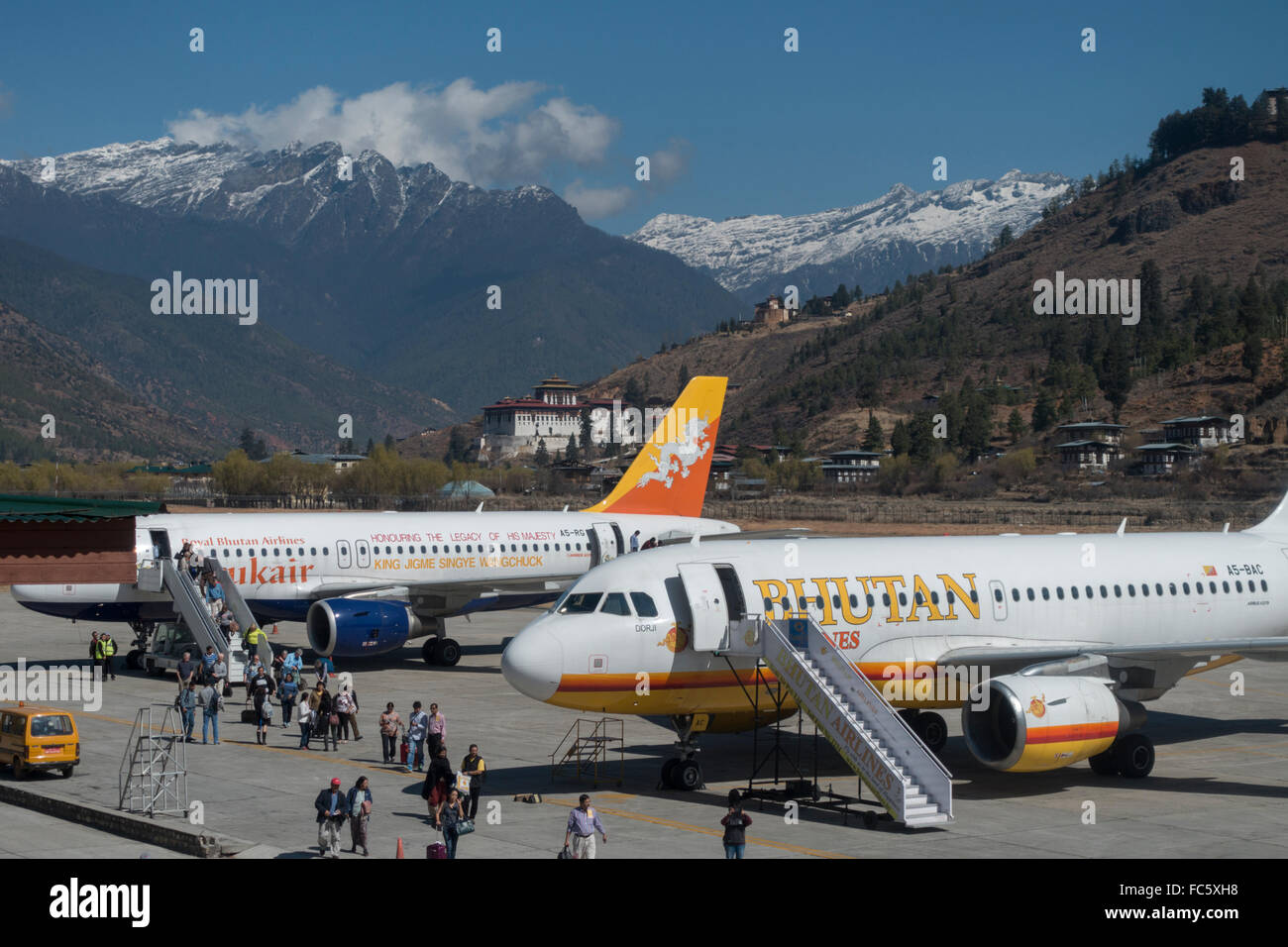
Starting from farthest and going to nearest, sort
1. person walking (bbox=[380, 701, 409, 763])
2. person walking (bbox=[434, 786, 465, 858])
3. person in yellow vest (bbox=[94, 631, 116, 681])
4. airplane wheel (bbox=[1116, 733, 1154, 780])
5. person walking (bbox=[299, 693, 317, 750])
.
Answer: person in yellow vest (bbox=[94, 631, 116, 681]) < person walking (bbox=[299, 693, 317, 750]) < person walking (bbox=[380, 701, 409, 763]) < airplane wheel (bbox=[1116, 733, 1154, 780]) < person walking (bbox=[434, 786, 465, 858])

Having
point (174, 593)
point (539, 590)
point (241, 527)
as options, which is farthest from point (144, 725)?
point (539, 590)

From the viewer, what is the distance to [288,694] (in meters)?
38.6

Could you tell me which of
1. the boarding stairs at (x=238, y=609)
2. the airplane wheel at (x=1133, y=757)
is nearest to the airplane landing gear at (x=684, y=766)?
the airplane wheel at (x=1133, y=757)

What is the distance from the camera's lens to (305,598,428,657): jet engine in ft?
150

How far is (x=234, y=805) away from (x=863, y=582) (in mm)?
13416

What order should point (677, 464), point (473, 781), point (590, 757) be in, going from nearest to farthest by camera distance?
point (473, 781), point (590, 757), point (677, 464)

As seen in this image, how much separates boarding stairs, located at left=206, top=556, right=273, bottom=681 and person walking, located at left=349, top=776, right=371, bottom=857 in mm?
20959

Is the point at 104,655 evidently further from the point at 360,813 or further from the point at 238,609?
the point at 360,813

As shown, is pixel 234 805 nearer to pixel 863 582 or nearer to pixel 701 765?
pixel 701 765

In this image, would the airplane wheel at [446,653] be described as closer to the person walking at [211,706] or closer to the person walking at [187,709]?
the person walking at [211,706]

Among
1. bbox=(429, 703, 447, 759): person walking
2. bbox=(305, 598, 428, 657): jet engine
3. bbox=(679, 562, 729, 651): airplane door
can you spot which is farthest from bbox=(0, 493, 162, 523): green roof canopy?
bbox=(679, 562, 729, 651): airplane door

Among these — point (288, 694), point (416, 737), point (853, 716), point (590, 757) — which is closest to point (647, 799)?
point (590, 757)

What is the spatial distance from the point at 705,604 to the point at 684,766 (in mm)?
3379

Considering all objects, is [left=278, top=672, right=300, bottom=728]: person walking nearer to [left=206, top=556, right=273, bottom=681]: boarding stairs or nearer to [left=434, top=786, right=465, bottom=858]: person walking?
[left=206, top=556, right=273, bottom=681]: boarding stairs
